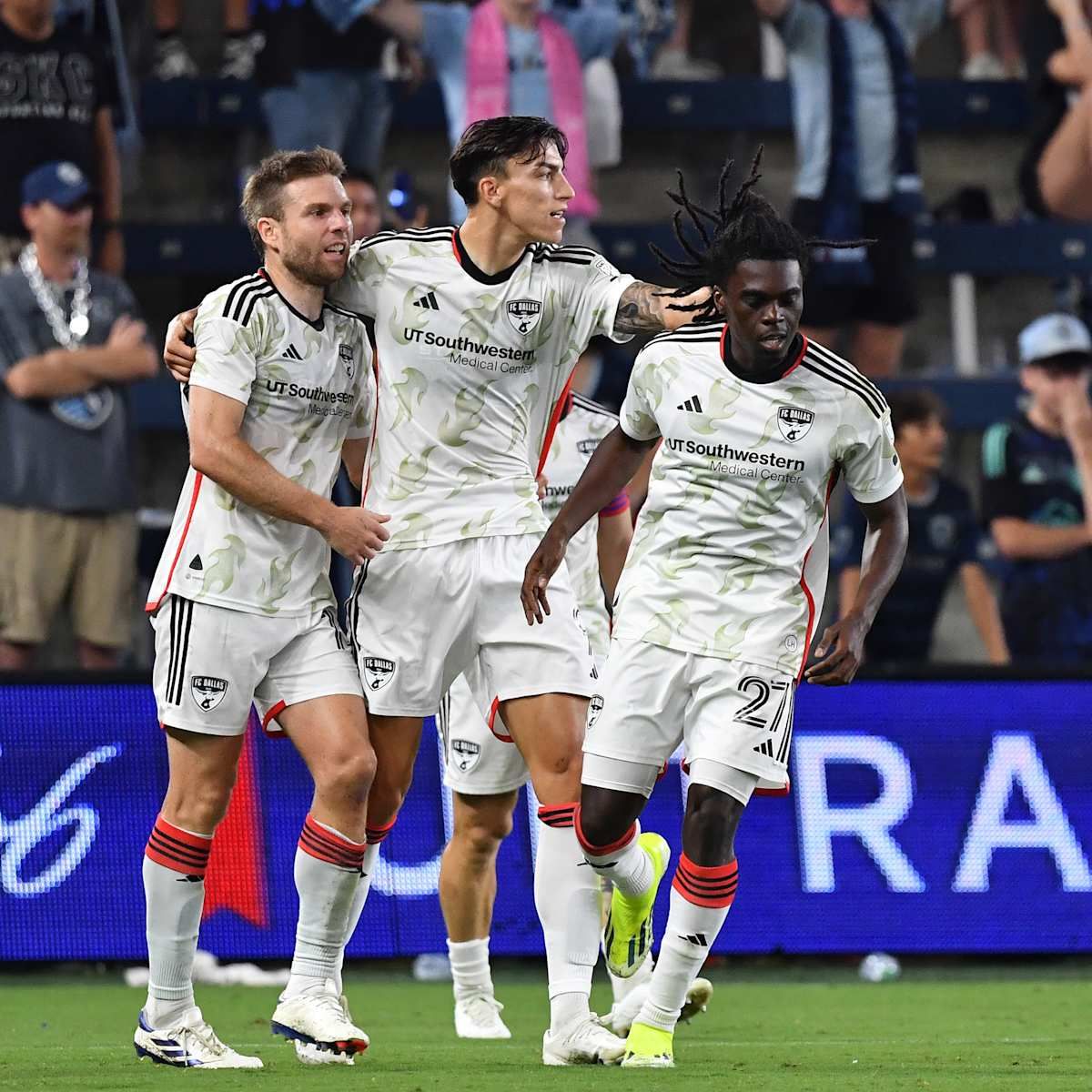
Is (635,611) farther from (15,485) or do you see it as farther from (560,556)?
(15,485)

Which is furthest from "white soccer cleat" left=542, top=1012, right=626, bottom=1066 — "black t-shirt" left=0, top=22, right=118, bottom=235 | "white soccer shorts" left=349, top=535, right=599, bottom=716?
"black t-shirt" left=0, top=22, right=118, bottom=235

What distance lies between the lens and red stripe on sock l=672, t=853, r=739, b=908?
205 inches

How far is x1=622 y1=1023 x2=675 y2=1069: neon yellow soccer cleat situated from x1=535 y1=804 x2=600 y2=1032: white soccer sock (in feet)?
0.64

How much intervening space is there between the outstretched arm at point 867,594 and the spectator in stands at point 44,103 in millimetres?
5862

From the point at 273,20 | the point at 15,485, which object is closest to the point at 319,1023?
the point at 15,485

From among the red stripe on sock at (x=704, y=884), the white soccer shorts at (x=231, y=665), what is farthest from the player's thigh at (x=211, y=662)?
the red stripe on sock at (x=704, y=884)

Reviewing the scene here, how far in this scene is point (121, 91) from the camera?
35.5 ft

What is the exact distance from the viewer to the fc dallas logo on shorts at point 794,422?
5.32 meters

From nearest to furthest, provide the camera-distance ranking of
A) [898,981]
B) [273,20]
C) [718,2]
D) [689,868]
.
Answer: [689,868], [898,981], [273,20], [718,2]

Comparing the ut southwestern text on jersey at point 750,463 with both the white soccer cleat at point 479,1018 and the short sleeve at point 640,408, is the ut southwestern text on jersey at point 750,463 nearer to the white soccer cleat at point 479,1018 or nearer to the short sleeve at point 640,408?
the short sleeve at point 640,408

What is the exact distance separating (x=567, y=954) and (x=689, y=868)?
44 centimetres

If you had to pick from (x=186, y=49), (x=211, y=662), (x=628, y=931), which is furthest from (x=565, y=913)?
(x=186, y=49)

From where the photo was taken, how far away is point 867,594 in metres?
5.35

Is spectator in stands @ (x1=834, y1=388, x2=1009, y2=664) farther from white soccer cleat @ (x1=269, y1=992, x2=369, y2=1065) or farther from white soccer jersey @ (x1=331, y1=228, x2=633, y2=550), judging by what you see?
white soccer cleat @ (x1=269, y1=992, x2=369, y2=1065)
